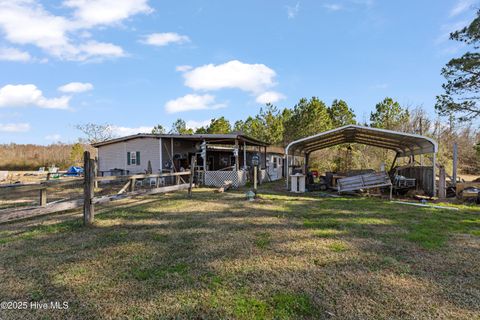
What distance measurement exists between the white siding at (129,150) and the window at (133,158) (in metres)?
0.16

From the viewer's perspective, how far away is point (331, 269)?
12.0 feet

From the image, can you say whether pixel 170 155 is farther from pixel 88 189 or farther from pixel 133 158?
pixel 88 189

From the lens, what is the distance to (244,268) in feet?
12.0

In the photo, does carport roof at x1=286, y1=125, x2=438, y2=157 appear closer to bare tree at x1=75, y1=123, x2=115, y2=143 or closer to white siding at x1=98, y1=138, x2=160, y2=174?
white siding at x1=98, y1=138, x2=160, y2=174

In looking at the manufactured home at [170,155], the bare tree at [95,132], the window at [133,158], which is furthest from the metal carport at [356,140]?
the bare tree at [95,132]

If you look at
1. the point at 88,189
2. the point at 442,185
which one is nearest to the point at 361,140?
the point at 442,185

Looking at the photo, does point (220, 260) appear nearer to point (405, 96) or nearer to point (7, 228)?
point (7, 228)

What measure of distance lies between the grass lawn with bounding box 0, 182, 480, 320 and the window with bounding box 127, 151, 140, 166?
441 inches

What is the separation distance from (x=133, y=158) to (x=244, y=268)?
15815 mm

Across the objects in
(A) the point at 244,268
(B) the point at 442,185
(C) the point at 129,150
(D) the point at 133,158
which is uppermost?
(C) the point at 129,150

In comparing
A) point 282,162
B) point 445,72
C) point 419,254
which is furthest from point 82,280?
point 282,162

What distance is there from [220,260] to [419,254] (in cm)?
310

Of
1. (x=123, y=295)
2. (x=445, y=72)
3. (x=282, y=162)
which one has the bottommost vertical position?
(x=123, y=295)

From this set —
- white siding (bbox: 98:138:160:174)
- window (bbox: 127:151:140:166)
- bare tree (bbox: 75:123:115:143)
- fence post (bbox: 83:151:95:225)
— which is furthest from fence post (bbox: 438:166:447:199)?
bare tree (bbox: 75:123:115:143)
